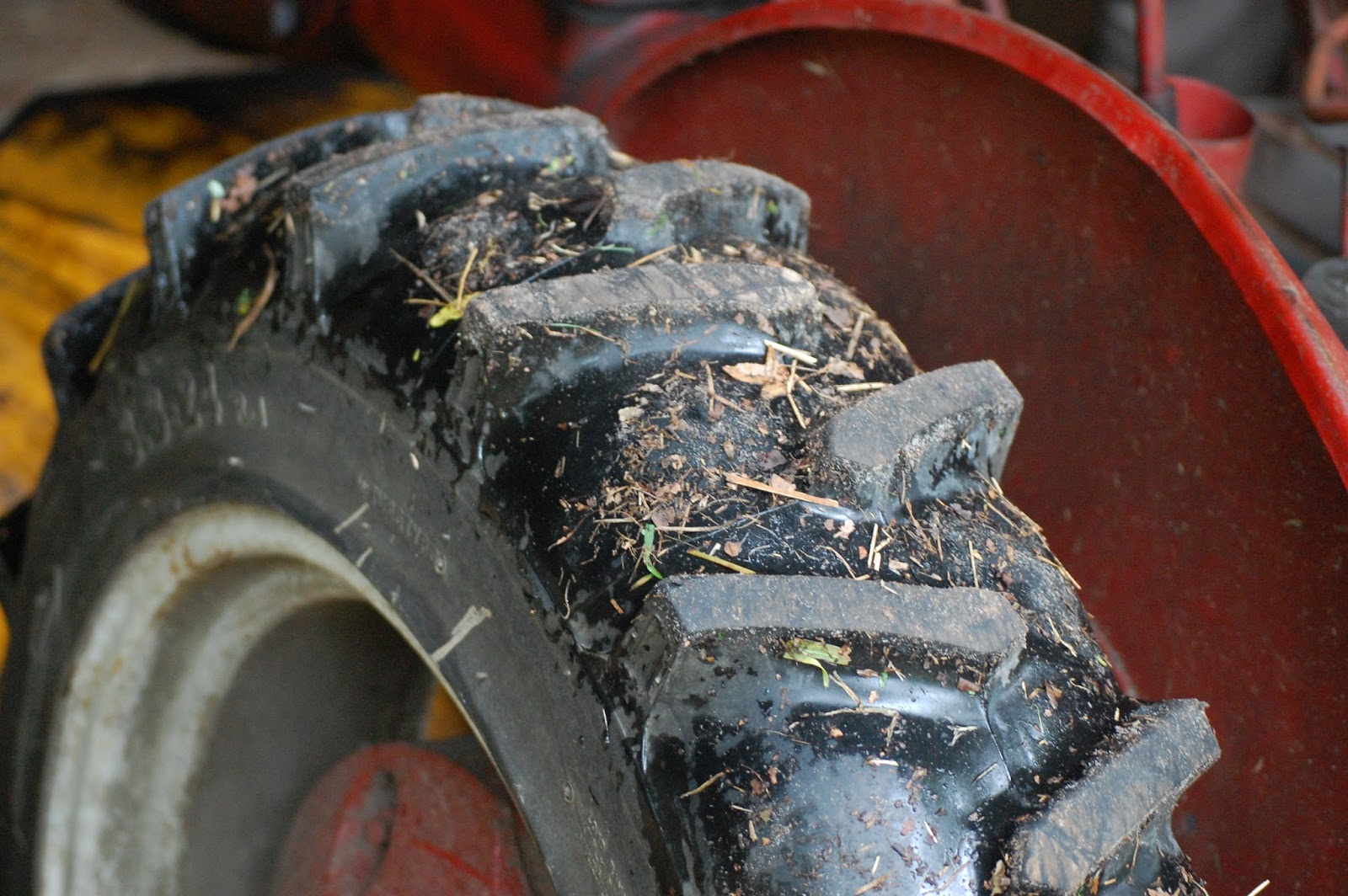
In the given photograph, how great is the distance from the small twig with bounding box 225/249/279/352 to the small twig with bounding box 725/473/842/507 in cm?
47

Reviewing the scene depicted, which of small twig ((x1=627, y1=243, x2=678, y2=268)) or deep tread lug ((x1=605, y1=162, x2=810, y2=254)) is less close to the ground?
deep tread lug ((x1=605, y1=162, x2=810, y2=254))

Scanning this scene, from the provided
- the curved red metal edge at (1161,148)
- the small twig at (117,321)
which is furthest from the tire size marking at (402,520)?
the curved red metal edge at (1161,148)

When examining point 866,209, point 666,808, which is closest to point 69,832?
point 666,808

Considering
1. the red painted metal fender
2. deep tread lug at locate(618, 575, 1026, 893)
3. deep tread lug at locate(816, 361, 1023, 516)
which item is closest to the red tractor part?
deep tread lug at locate(618, 575, 1026, 893)

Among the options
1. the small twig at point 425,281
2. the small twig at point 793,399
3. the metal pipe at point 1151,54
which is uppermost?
the metal pipe at point 1151,54

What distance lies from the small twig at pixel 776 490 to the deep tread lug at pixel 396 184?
0.36 meters

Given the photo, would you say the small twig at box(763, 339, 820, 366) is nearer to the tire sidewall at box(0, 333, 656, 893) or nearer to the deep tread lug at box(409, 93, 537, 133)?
the tire sidewall at box(0, 333, 656, 893)

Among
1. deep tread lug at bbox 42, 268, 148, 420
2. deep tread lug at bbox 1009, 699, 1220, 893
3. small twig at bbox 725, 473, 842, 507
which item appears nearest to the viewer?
deep tread lug at bbox 1009, 699, 1220, 893

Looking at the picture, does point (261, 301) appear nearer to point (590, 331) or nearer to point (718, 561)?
point (590, 331)

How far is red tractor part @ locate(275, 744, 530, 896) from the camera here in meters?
0.99

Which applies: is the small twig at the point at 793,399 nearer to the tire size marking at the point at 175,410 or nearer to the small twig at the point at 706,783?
the small twig at the point at 706,783

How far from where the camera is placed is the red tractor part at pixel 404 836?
3.24ft

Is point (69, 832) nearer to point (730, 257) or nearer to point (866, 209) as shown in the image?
point (730, 257)

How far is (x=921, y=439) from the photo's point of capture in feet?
2.43
